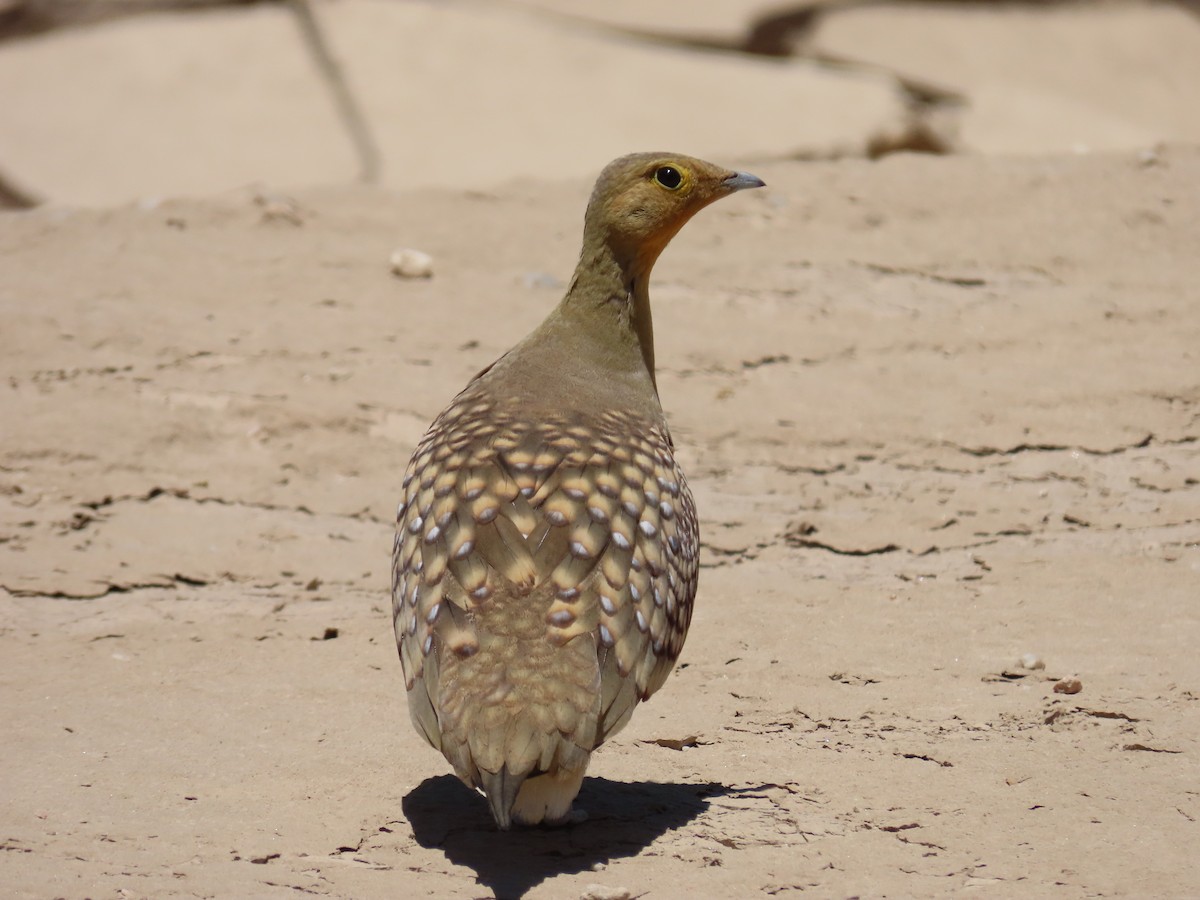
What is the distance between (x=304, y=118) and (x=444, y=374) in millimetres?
4605

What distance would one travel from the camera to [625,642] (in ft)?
10.8

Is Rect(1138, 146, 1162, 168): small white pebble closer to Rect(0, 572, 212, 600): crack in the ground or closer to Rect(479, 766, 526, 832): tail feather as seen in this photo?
Rect(0, 572, 212, 600): crack in the ground

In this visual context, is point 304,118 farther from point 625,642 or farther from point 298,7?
point 625,642

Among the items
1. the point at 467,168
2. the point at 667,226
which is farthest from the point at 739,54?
the point at 667,226

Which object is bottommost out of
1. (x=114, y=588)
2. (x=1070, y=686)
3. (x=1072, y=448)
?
(x=114, y=588)

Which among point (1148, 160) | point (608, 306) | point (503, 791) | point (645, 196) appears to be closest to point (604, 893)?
point (503, 791)

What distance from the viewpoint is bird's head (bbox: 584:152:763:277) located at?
14.2 feet

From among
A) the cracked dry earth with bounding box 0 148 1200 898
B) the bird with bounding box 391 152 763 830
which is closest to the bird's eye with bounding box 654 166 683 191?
the bird with bounding box 391 152 763 830

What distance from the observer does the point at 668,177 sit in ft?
14.2

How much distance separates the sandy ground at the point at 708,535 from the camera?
3469mm

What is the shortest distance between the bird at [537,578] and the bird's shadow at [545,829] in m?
0.07

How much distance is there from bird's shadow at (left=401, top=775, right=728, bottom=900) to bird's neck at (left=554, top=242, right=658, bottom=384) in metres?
1.26

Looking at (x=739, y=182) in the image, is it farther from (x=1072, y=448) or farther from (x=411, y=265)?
(x=411, y=265)

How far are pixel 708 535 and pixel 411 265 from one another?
208cm
